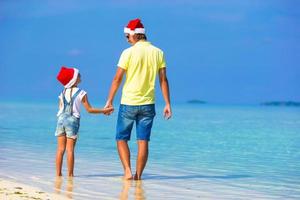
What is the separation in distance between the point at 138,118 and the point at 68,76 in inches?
38.1

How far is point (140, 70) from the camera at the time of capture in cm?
860

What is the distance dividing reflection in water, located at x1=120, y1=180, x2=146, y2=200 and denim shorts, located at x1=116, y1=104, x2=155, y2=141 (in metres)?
0.54

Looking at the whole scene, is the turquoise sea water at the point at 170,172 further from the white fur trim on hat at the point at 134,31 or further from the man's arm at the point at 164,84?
the white fur trim on hat at the point at 134,31

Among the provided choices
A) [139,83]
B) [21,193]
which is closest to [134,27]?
[139,83]

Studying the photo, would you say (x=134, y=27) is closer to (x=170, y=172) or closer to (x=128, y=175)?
(x=128, y=175)

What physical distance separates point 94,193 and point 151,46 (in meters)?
2.02

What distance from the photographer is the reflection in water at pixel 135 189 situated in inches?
293

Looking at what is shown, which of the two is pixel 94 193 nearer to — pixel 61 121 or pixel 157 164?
pixel 61 121

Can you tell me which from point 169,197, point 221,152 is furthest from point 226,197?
point 221,152

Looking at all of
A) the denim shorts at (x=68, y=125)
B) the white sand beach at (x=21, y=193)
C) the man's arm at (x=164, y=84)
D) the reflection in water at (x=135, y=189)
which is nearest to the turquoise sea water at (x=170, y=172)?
the reflection in water at (x=135, y=189)

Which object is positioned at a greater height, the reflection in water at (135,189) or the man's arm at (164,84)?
the man's arm at (164,84)

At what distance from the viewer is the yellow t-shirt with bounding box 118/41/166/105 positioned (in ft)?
28.2

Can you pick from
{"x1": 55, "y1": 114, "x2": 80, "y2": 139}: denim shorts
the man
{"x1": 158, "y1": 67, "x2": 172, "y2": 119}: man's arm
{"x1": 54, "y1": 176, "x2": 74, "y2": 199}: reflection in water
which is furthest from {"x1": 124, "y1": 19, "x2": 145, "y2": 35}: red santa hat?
{"x1": 54, "y1": 176, "x2": 74, "y2": 199}: reflection in water

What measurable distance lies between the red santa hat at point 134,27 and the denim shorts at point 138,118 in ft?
2.89
